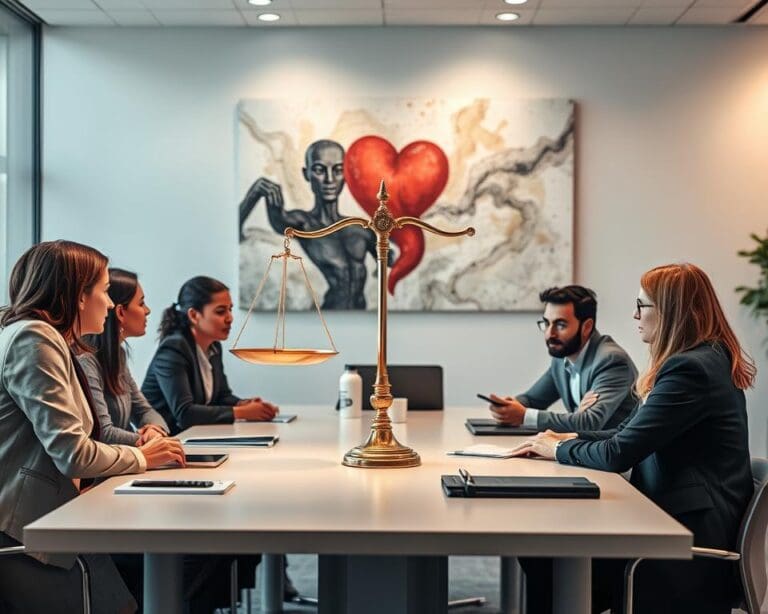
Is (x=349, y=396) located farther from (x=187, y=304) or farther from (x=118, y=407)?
(x=118, y=407)

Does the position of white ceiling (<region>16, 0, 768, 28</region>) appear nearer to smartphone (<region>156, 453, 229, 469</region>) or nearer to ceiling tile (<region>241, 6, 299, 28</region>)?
ceiling tile (<region>241, 6, 299, 28</region>)

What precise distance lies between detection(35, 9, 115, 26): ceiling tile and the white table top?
369cm

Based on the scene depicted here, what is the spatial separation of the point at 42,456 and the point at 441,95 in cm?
374

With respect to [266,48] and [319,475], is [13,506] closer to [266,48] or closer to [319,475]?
[319,475]

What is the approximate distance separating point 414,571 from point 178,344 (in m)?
1.77

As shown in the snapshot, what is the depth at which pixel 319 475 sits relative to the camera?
90.0 inches

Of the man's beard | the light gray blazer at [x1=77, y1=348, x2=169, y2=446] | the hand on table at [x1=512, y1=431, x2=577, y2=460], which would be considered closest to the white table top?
the hand on table at [x1=512, y1=431, x2=577, y2=460]

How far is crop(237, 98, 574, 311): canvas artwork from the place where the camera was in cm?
536

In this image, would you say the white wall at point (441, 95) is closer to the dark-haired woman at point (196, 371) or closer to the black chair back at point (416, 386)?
the black chair back at point (416, 386)

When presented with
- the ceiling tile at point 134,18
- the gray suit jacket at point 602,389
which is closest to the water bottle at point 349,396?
the gray suit jacket at point 602,389

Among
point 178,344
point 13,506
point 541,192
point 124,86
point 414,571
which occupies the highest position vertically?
point 124,86

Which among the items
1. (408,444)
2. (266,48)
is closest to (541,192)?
(266,48)

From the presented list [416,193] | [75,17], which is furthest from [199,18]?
[416,193]

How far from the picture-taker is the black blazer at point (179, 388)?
349 centimetres
